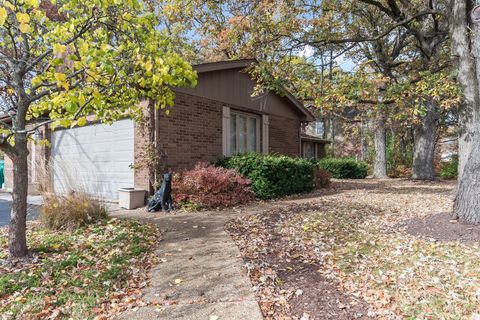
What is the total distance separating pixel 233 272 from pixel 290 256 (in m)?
0.92

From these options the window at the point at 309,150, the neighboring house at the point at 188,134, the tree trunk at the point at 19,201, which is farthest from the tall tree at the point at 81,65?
the window at the point at 309,150

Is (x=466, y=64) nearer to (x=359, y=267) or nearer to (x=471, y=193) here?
(x=471, y=193)

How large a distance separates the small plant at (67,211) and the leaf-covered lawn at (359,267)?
254 centimetres

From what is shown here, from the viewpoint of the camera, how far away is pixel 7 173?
12.8 m

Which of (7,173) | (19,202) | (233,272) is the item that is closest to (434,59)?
(233,272)

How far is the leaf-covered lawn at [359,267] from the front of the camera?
285cm

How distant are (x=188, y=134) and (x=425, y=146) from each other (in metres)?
11.9

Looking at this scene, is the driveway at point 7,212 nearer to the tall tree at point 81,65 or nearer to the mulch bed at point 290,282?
the tall tree at point 81,65

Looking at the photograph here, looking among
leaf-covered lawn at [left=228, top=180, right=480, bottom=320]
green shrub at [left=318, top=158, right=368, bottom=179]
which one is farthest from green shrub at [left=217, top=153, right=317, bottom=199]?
green shrub at [left=318, top=158, right=368, bottom=179]

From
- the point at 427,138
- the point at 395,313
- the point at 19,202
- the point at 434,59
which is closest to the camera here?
the point at 395,313

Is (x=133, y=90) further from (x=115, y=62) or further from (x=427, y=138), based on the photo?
(x=427, y=138)

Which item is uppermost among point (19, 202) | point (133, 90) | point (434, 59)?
point (434, 59)

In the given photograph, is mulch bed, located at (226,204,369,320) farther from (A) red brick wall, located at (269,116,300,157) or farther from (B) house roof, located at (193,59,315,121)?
(A) red brick wall, located at (269,116,300,157)

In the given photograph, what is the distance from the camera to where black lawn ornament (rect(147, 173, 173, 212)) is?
23.1 ft
